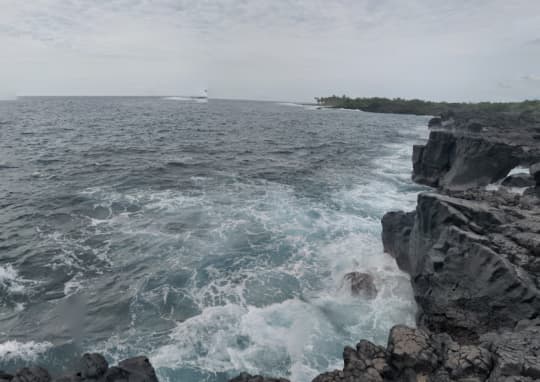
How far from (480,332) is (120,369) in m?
12.1

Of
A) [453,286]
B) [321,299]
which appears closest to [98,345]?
[321,299]

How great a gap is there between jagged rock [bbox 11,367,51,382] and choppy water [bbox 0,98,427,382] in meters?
2.64

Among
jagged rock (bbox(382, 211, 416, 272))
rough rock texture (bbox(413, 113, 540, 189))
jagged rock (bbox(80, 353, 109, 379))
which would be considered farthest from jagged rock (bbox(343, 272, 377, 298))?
rough rock texture (bbox(413, 113, 540, 189))

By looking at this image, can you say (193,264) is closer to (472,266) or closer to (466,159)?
(472,266)

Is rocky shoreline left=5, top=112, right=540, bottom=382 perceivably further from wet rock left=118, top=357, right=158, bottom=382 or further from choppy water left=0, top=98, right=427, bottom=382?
choppy water left=0, top=98, right=427, bottom=382

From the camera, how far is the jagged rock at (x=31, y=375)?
8.77 m

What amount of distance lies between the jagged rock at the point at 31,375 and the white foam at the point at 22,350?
323 centimetres

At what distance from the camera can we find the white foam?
38.2 feet

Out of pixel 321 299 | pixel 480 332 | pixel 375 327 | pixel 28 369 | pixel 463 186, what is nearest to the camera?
pixel 28 369

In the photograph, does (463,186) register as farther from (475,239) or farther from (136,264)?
(136,264)

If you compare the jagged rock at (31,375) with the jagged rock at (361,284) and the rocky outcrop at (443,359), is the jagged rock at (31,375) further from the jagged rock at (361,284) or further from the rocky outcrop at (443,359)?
the jagged rock at (361,284)

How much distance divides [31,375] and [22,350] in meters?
4.10

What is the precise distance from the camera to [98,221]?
74.3 ft

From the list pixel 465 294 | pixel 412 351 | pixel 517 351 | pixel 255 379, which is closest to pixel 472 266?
pixel 465 294
